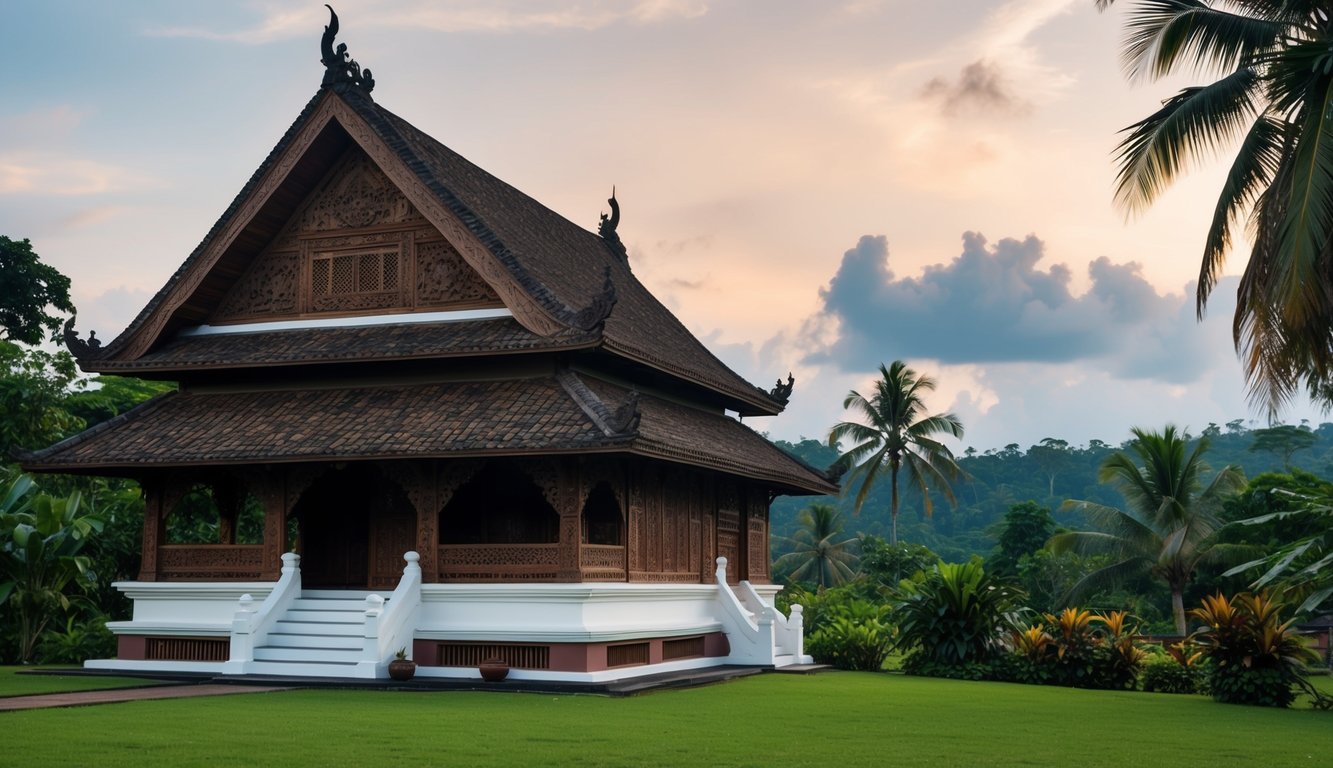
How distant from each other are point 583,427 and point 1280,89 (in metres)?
8.78

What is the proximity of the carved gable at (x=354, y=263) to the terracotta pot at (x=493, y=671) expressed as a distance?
517cm

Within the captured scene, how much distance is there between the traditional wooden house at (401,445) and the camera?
18.2 meters

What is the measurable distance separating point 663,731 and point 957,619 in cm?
1124

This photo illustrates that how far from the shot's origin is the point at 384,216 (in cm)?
2081

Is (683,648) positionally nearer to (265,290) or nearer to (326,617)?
(326,617)

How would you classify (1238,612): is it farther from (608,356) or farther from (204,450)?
(204,450)

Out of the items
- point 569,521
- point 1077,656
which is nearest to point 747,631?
point 1077,656

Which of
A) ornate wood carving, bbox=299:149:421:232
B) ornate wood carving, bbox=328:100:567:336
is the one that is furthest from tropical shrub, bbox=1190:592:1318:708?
ornate wood carving, bbox=299:149:421:232

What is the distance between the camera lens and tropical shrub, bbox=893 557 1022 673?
22562 mm

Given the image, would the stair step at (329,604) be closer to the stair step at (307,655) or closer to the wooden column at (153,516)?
the stair step at (307,655)

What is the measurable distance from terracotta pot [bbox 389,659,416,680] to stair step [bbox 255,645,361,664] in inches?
29.5

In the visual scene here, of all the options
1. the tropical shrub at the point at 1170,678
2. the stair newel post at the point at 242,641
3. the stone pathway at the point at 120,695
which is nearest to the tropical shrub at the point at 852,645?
the tropical shrub at the point at 1170,678

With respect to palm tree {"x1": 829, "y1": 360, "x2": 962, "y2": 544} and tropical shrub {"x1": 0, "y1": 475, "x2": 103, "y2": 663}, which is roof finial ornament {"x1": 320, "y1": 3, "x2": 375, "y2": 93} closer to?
tropical shrub {"x1": 0, "y1": 475, "x2": 103, "y2": 663}

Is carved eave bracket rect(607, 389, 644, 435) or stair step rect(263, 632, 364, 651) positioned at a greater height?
carved eave bracket rect(607, 389, 644, 435)
